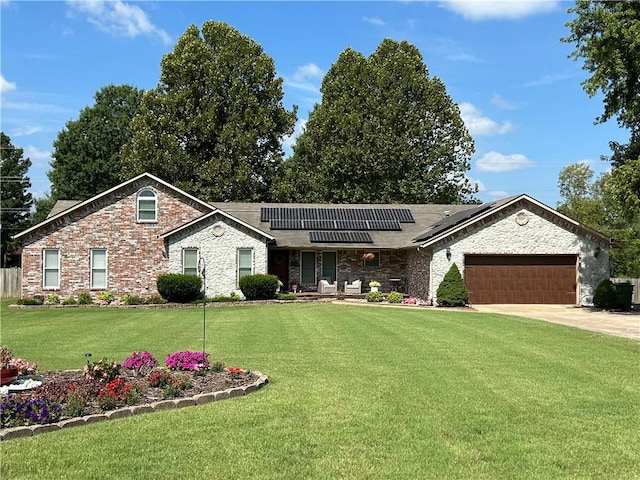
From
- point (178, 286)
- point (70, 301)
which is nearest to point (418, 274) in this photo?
point (178, 286)

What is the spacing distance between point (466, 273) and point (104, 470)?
76.6 ft

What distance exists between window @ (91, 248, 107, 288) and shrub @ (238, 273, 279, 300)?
6785 mm

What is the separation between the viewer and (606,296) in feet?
82.5

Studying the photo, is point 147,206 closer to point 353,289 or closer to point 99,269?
point 99,269

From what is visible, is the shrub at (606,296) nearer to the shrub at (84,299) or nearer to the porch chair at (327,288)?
the porch chair at (327,288)

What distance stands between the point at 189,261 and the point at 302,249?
5.81 metres

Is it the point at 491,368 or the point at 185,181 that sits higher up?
the point at 185,181

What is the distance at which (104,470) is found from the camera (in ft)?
18.9

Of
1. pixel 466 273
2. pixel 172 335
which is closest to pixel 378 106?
pixel 466 273

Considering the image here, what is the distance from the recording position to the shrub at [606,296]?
2498cm

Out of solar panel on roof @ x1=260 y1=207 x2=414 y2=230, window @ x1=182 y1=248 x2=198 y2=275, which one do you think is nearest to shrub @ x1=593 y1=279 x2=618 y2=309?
solar panel on roof @ x1=260 y1=207 x2=414 y2=230

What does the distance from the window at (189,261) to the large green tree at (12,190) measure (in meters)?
31.4

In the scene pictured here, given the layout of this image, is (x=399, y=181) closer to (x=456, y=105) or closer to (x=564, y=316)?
(x=456, y=105)

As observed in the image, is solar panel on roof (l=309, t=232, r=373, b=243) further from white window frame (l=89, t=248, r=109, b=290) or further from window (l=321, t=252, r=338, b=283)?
white window frame (l=89, t=248, r=109, b=290)
